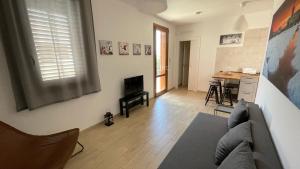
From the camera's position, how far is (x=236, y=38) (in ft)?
14.5

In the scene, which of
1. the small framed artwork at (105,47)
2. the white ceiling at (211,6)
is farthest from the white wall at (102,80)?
the white ceiling at (211,6)

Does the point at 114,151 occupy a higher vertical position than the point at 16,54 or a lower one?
lower

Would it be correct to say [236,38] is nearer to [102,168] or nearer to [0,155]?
[102,168]

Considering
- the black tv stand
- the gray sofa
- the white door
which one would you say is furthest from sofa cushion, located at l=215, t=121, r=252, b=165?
the white door

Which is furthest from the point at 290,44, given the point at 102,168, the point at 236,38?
the point at 236,38

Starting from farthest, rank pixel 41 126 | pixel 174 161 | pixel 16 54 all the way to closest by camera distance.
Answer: pixel 41 126
pixel 16 54
pixel 174 161

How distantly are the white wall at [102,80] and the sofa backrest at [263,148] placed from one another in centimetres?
260

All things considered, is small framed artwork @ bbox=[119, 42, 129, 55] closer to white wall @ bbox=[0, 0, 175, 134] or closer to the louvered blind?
white wall @ bbox=[0, 0, 175, 134]

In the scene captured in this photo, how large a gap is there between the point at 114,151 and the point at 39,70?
1601 mm

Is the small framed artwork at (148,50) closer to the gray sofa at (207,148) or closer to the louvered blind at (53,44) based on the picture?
the louvered blind at (53,44)

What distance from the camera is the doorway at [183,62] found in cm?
616

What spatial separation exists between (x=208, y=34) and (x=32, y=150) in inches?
215

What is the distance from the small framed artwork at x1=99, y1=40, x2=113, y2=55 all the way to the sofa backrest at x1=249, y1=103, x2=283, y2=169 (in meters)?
2.70

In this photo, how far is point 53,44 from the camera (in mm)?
2023
